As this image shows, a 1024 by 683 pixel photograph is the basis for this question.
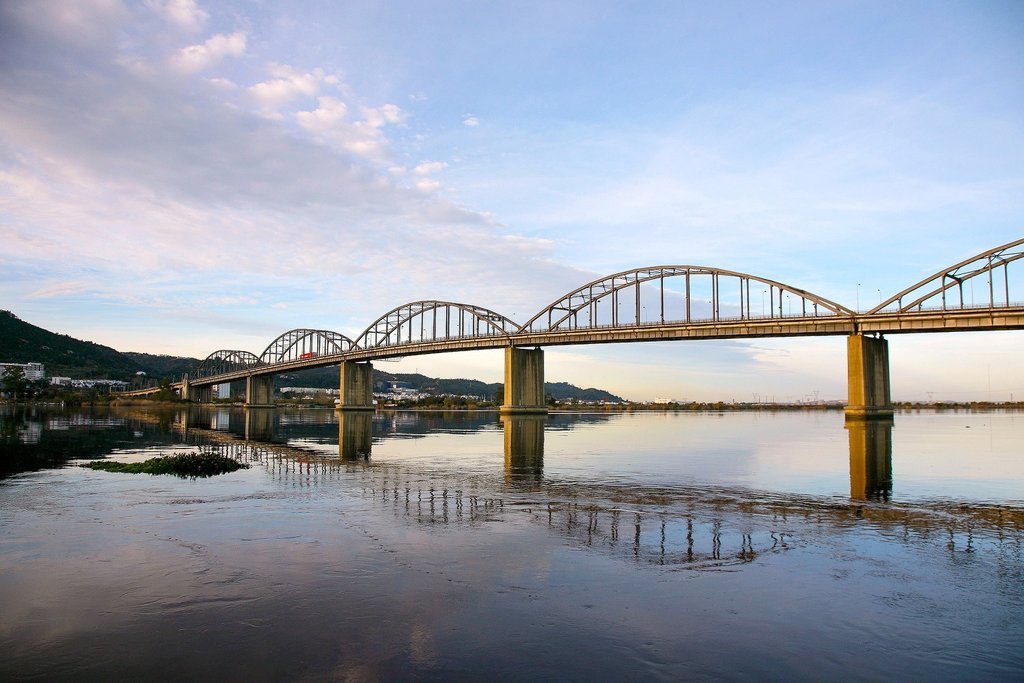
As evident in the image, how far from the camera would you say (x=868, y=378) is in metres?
79.1

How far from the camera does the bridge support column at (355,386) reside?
13762 cm

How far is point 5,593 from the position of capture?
1005 centimetres

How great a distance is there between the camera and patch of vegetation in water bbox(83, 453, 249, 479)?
26203mm

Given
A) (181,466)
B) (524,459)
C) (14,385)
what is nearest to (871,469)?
(524,459)

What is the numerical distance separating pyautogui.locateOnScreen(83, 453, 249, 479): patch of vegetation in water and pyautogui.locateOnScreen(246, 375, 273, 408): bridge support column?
149m

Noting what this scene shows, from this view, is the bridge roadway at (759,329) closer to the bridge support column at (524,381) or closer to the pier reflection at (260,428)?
the bridge support column at (524,381)

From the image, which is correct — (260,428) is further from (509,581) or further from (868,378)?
Result: (868,378)

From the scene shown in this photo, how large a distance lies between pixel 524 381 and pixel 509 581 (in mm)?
97212

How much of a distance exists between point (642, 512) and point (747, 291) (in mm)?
90815

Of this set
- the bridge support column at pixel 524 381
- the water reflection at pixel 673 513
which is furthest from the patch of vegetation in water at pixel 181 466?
the bridge support column at pixel 524 381

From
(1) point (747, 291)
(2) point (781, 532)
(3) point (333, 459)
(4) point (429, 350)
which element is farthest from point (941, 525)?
(4) point (429, 350)

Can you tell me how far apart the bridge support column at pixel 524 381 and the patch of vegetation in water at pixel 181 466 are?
74409mm

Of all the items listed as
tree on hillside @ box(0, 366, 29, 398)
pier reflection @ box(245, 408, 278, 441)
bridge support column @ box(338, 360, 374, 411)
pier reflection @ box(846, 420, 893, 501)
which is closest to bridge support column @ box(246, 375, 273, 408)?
bridge support column @ box(338, 360, 374, 411)

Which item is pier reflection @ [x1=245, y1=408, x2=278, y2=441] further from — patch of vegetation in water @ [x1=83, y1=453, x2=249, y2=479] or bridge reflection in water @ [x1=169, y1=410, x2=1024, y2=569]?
bridge reflection in water @ [x1=169, y1=410, x2=1024, y2=569]
